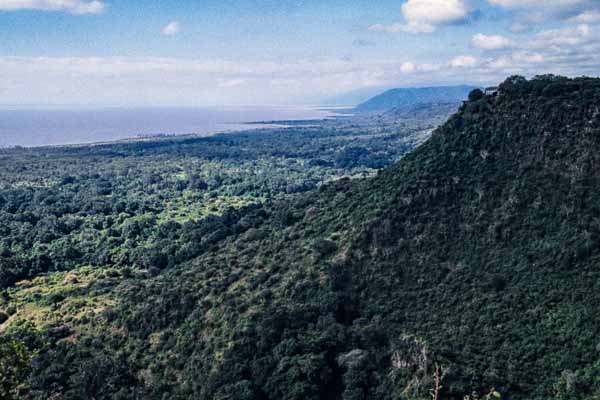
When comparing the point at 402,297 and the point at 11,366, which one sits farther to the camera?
the point at 402,297

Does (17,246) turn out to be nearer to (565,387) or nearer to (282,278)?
(282,278)

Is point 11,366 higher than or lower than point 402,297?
higher

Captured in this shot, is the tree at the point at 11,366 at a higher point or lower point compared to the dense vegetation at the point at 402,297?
higher

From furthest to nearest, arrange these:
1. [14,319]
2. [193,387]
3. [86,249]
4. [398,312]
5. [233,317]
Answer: [86,249] < [14,319] < [233,317] < [398,312] < [193,387]

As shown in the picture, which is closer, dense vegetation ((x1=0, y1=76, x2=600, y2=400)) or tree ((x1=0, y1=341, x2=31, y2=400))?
tree ((x1=0, y1=341, x2=31, y2=400))

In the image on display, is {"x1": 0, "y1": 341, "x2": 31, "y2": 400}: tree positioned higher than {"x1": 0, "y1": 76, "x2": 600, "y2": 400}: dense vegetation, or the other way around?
{"x1": 0, "y1": 341, "x2": 31, "y2": 400}: tree

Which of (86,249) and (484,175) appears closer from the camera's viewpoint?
(484,175)

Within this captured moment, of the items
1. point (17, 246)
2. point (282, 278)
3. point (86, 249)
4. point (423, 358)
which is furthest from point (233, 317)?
point (17, 246)

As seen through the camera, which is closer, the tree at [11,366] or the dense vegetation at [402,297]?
the tree at [11,366]
